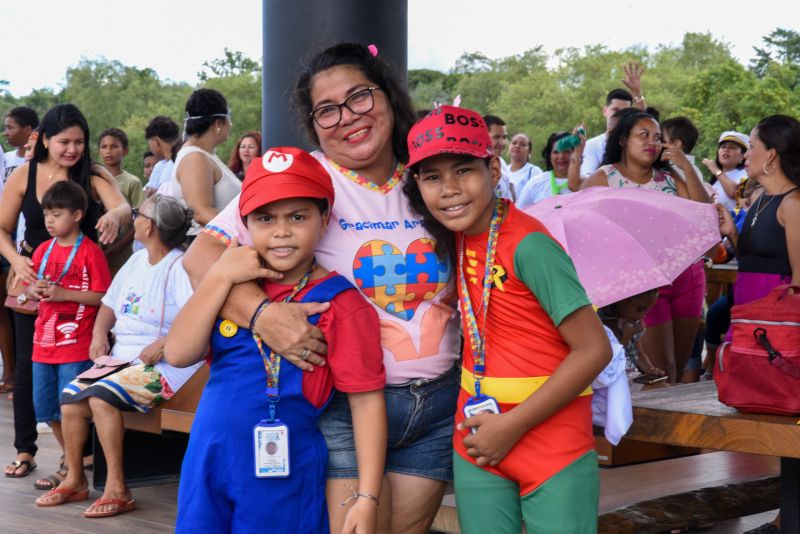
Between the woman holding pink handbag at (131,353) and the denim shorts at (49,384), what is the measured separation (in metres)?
0.17

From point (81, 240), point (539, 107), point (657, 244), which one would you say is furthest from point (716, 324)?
point (539, 107)

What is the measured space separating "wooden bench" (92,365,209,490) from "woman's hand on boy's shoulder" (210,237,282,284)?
2225mm

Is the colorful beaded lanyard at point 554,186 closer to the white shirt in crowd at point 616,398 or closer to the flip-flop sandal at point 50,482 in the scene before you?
the flip-flop sandal at point 50,482

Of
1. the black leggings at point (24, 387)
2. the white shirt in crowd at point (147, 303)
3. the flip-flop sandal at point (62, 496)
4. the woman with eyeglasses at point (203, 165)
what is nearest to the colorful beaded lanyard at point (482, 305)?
the woman with eyeglasses at point (203, 165)

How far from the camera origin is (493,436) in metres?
2.39

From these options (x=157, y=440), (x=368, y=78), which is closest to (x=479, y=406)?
(x=368, y=78)

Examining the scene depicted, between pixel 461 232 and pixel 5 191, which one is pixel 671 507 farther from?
pixel 5 191

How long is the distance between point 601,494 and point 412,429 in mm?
2052

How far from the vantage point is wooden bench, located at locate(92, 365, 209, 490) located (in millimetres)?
4703

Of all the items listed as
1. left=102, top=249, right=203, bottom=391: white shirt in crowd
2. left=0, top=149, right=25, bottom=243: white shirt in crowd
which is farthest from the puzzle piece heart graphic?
left=0, top=149, right=25, bottom=243: white shirt in crowd

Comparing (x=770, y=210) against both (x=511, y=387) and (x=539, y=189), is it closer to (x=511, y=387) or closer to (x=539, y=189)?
(x=511, y=387)

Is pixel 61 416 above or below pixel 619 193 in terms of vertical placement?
below

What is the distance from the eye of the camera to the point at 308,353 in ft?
7.77

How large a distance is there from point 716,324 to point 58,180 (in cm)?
448
